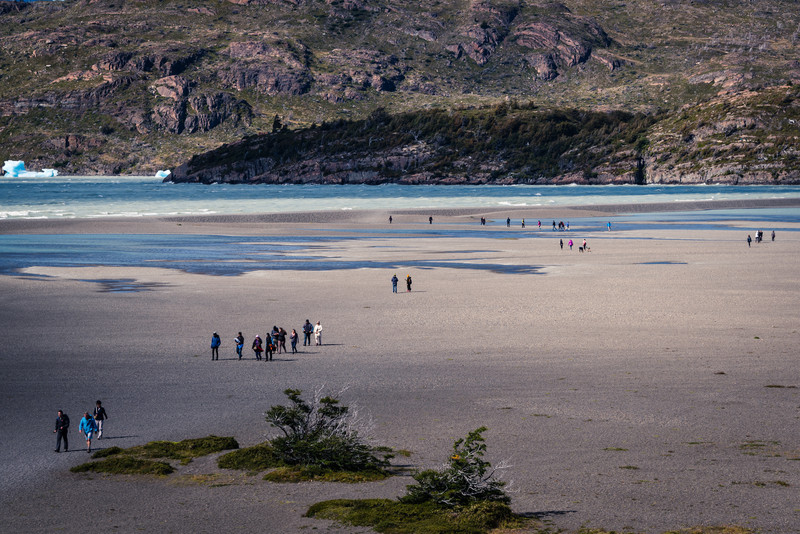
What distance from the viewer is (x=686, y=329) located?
3212 centimetres

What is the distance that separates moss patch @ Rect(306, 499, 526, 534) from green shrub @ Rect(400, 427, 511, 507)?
0.65 feet

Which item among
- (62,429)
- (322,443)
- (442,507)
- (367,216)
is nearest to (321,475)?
(322,443)

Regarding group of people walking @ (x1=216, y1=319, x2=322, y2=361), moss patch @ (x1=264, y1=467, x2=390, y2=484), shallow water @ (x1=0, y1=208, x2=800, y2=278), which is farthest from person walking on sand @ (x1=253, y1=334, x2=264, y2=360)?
shallow water @ (x1=0, y1=208, x2=800, y2=278)

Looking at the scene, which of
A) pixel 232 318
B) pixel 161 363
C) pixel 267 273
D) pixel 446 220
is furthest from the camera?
pixel 446 220

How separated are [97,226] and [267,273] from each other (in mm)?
47027

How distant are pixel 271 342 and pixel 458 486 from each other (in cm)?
1405

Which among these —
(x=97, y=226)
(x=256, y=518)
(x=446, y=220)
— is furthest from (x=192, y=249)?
(x=256, y=518)

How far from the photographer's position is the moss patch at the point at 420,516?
14.0 m

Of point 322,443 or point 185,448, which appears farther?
point 185,448

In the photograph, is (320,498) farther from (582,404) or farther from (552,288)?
(552,288)

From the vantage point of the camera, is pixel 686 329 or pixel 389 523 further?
pixel 686 329

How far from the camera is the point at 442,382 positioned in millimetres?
24328

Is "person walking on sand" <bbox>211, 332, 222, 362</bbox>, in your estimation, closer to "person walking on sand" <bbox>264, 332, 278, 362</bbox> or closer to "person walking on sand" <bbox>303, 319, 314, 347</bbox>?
"person walking on sand" <bbox>264, 332, 278, 362</bbox>

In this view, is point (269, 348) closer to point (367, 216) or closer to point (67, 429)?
point (67, 429)
